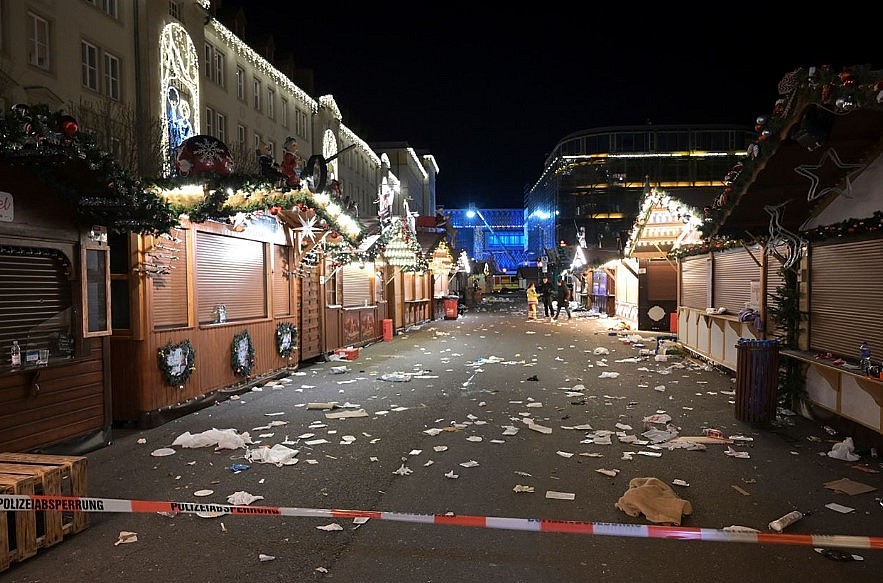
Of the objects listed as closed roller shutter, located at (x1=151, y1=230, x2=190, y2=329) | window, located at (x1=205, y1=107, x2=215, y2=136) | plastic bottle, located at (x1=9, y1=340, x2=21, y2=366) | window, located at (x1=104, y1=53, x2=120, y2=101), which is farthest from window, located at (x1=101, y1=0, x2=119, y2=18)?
→ plastic bottle, located at (x1=9, y1=340, x2=21, y2=366)

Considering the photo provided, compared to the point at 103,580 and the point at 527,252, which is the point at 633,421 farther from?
the point at 527,252

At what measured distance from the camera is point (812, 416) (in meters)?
8.00

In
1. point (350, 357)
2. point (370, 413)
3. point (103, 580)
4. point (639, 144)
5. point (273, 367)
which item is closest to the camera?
point (103, 580)

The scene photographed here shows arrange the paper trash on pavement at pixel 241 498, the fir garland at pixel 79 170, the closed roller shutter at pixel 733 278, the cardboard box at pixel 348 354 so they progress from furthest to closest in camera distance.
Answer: the cardboard box at pixel 348 354 < the closed roller shutter at pixel 733 278 < the fir garland at pixel 79 170 < the paper trash on pavement at pixel 241 498

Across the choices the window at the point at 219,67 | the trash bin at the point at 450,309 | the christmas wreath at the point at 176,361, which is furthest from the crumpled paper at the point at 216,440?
the trash bin at the point at 450,309

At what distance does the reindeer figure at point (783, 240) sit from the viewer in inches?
335

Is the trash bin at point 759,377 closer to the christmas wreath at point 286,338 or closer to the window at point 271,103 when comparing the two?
the christmas wreath at point 286,338

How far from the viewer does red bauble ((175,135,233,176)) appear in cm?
798

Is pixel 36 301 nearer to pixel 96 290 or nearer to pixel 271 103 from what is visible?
pixel 96 290

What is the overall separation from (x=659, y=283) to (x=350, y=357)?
14.2m

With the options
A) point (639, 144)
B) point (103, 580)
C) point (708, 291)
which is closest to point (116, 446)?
point (103, 580)

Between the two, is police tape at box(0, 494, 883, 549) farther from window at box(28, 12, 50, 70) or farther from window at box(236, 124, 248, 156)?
window at box(236, 124, 248, 156)

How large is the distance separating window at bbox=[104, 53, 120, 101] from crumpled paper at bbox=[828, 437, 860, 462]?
63.5ft

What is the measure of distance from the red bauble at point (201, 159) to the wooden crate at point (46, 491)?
4.80 metres
